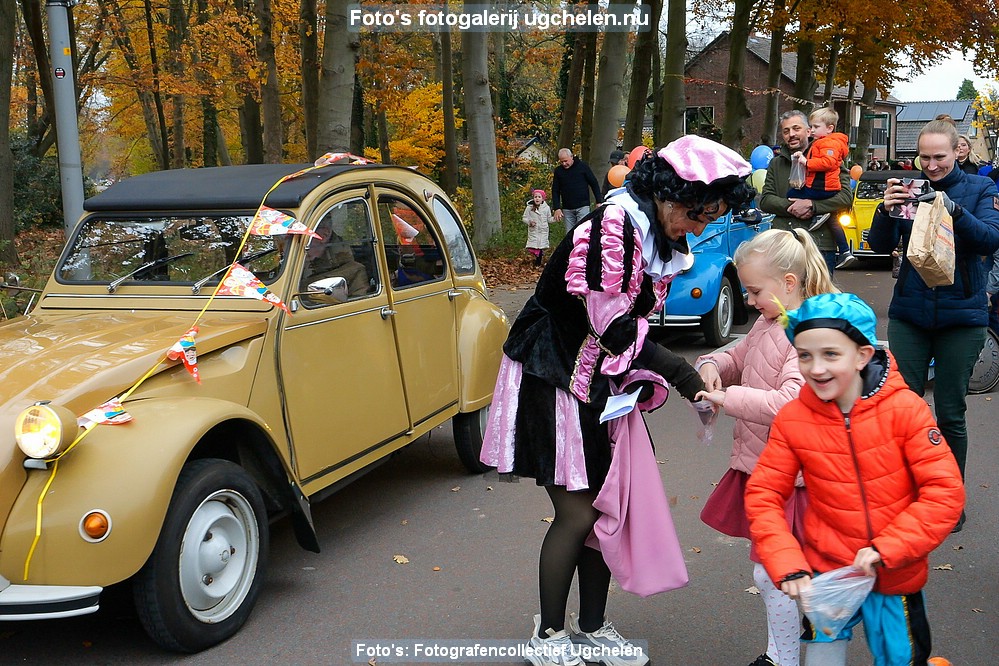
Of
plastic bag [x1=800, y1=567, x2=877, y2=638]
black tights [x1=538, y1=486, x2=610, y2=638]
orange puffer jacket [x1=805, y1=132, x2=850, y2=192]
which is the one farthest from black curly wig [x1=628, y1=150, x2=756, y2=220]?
orange puffer jacket [x1=805, y1=132, x2=850, y2=192]

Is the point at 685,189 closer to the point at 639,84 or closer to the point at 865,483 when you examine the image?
the point at 865,483

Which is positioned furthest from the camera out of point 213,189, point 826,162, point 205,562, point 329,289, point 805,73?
point 805,73

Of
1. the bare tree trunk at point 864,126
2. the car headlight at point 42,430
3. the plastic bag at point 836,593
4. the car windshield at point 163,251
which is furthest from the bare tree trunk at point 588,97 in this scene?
the plastic bag at point 836,593

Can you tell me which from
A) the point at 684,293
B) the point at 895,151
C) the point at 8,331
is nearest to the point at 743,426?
the point at 8,331

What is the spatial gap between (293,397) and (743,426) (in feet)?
6.71

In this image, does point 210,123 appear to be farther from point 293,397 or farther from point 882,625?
point 882,625

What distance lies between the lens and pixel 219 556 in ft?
12.8

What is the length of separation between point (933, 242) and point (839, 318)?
1785mm

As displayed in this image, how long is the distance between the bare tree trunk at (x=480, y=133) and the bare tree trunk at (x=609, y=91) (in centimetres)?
202

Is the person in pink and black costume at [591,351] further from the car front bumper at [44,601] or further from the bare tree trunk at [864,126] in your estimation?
the bare tree trunk at [864,126]

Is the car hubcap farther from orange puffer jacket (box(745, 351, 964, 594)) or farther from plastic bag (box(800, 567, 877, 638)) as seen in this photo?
plastic bag (box(800, 567, 877, 638))

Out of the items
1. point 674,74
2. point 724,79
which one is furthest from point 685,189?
point 724,79

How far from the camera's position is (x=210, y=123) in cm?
3061

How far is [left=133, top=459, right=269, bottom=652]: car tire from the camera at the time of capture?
11.9ft
